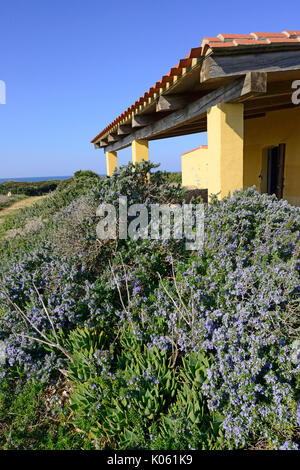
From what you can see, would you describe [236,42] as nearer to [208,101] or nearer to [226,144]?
[208,101]

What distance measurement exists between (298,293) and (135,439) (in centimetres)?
160

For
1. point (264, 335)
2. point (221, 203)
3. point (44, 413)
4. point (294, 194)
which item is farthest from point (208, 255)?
point (294, 194)

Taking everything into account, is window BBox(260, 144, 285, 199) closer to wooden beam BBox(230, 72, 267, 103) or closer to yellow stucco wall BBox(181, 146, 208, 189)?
wooden beam BBox(230, 72, 267, 103)

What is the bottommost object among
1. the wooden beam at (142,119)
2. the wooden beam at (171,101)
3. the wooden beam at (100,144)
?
the wooden beam at (171,101)

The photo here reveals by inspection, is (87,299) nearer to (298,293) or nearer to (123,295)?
(123,295)

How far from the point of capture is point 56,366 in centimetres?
270

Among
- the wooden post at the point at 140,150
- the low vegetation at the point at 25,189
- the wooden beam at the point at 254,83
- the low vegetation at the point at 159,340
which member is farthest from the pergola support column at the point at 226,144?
the low vegetation at the point at 25,189

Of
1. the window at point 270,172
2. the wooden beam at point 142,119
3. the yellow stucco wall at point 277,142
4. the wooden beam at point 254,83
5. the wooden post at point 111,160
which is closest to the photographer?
the wooden beam at point 254,83

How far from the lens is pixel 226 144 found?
12.7ft

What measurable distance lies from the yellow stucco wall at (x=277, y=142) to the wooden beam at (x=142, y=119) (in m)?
2.83

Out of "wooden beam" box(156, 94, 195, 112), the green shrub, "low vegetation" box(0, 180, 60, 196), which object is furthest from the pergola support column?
"low vegetation" box(0, 180, 60, 196)

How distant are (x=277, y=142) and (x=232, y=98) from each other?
3.99m

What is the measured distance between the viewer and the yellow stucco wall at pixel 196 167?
50.8ft

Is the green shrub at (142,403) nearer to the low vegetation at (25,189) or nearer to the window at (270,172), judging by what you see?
the window at (270,172)
